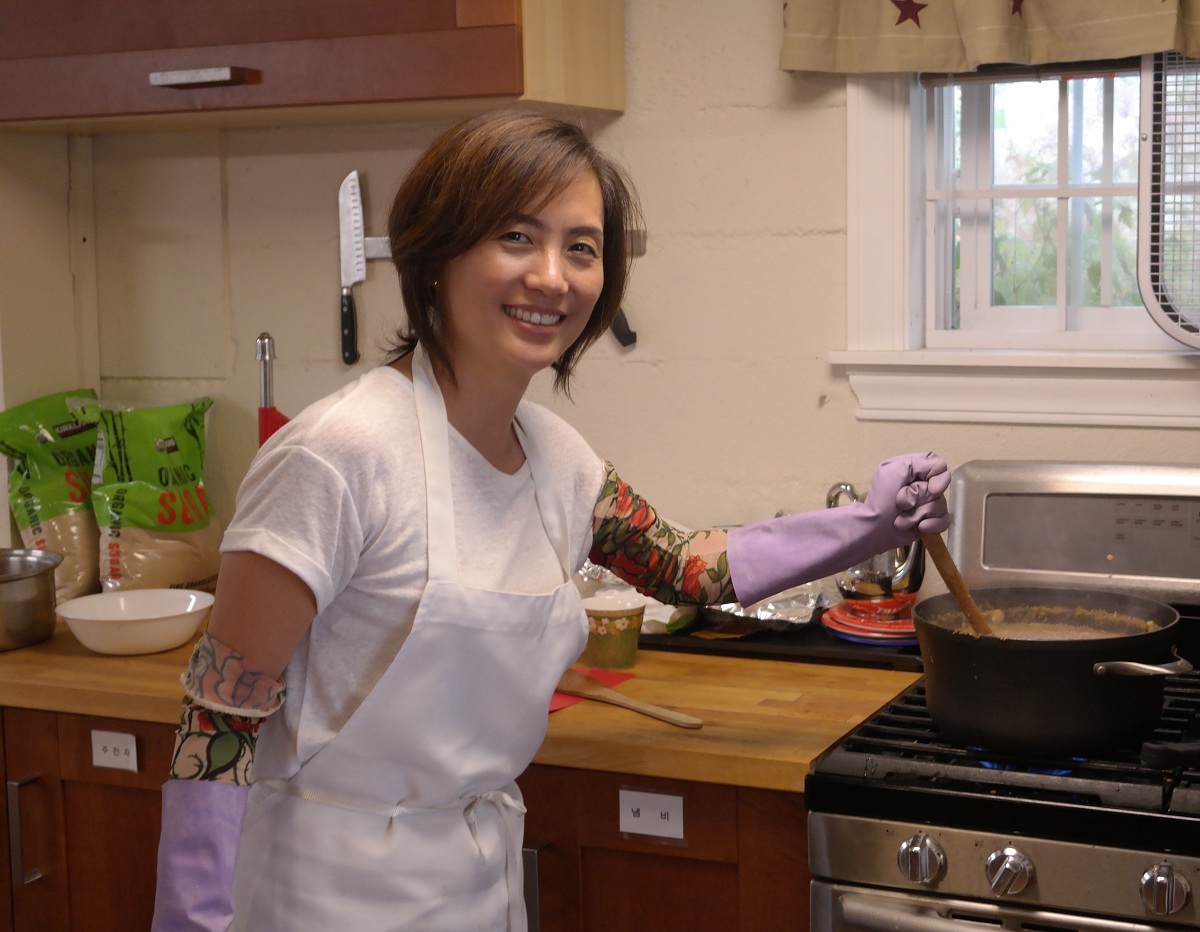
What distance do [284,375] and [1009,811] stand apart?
1.67 metres

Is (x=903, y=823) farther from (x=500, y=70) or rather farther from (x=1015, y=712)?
(x=500, y=70)

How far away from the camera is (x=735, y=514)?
241 cm

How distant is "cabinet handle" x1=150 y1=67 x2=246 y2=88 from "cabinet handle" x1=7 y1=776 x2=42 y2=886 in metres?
1.08

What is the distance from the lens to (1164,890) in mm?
1425

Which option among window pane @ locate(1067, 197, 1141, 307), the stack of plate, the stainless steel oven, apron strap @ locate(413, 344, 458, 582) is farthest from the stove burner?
window pane @ locate(1067, 197, 1141, 307)

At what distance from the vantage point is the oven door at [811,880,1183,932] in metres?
1.48

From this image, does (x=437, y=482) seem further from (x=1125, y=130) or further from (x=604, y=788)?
(x=1125, y=130)

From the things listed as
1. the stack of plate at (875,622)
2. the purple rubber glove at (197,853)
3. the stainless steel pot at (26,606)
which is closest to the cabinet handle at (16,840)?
the stainless steel pot at (26,606)

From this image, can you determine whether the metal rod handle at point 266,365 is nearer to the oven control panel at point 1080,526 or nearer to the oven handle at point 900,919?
the oven control panel at point 1080,526

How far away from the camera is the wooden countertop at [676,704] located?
1.68m

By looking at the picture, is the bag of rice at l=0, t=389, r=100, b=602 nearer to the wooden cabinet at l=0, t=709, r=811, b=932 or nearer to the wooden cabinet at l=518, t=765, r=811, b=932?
the wooden cabinet at l=0, t=709, r=811, b=932

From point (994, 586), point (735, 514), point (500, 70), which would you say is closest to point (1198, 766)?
point (994, 586)

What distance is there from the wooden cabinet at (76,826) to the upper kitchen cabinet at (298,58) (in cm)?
97

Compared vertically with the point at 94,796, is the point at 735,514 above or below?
above
